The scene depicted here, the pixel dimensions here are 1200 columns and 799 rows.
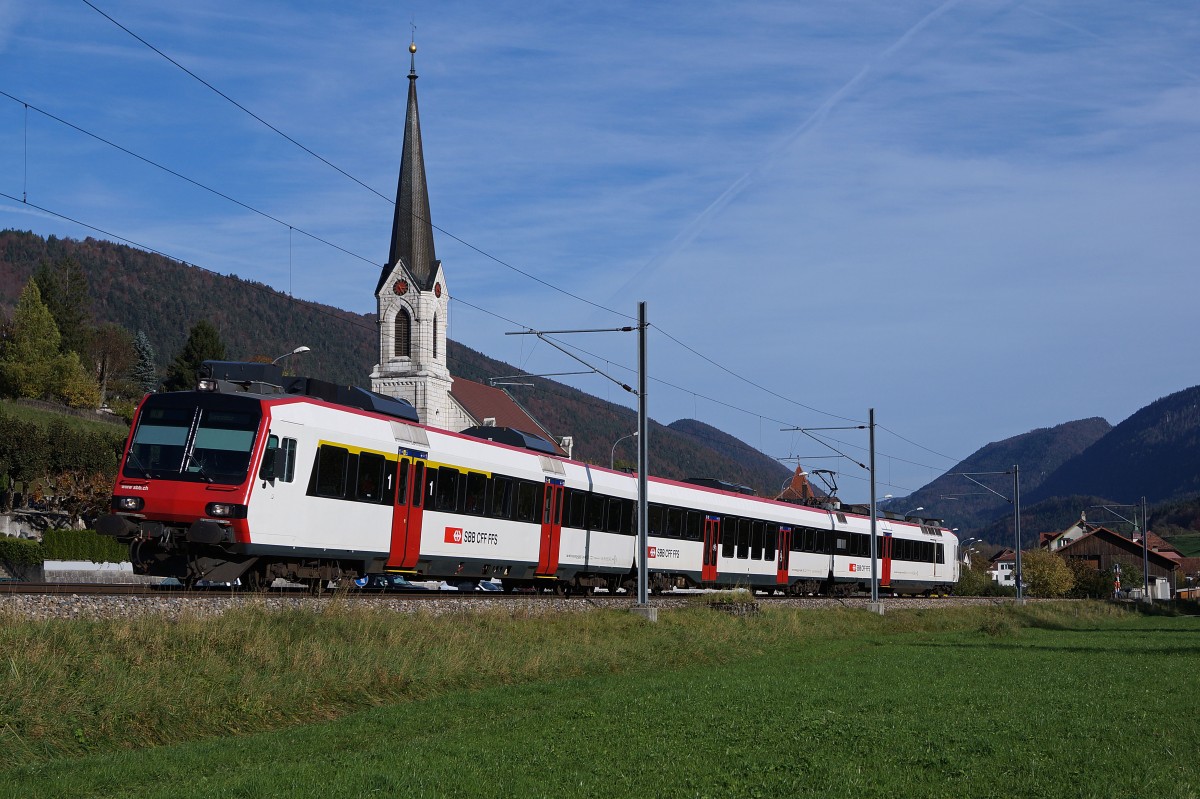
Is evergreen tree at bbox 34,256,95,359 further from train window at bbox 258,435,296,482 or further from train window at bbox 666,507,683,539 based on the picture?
train window at bbox 258,435,296,482

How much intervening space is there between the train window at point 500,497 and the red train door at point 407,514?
3.05 meters

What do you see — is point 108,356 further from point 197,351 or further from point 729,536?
point 729,536

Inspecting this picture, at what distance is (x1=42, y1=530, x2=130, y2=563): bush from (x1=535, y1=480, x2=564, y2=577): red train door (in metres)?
24.7

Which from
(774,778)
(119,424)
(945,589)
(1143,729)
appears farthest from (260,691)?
(119,424)

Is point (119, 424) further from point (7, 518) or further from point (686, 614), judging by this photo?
point (686, 614)

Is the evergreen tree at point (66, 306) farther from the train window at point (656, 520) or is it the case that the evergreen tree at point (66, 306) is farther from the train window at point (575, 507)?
the train window at point (575, 507)

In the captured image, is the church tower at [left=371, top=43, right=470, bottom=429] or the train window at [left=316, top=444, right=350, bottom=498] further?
the church tower at [left=371, top=43, right=470, bottom=429]

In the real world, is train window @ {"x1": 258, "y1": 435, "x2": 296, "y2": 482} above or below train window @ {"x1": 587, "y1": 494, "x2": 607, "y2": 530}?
below

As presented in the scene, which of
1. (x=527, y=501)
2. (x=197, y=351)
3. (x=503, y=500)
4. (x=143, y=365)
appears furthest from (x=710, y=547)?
(x=143, y=365)

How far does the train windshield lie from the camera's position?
22.8 m

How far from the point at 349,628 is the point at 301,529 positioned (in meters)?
4.41

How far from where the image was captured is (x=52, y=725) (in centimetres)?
1319

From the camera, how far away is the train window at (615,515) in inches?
1463

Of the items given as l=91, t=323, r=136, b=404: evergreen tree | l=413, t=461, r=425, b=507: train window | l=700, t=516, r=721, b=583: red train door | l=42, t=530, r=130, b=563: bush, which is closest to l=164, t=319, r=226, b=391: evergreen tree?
l=91, t=323, r=136, b=404: evergreen tree
